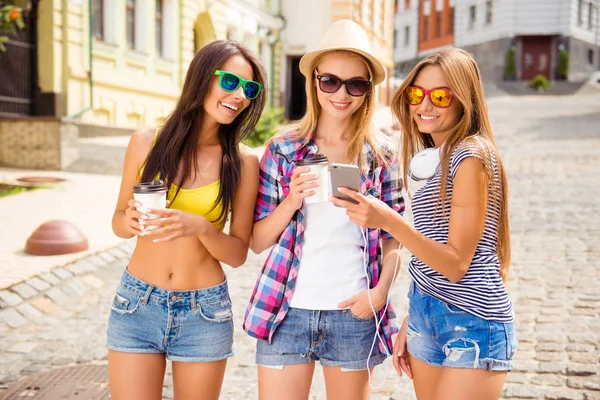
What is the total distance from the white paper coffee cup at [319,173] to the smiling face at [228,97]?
54 cm

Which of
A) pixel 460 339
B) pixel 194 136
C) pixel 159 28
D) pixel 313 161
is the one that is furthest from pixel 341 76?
pixel 159 28

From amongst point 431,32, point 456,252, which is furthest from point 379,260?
point 431,32

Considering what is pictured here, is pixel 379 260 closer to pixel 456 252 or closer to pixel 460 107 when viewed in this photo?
pixel 456 252

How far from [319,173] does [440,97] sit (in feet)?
1.92

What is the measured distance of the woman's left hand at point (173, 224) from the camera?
249cm

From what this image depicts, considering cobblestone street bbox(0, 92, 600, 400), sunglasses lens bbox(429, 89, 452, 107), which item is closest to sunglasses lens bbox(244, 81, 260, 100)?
sunglasses lens bbox(429, 89, 452, 107)

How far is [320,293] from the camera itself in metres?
2.79

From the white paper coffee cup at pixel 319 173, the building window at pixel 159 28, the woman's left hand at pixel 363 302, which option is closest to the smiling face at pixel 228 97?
the white paper coffee cup at pixel 319 173

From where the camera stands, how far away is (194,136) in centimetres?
298

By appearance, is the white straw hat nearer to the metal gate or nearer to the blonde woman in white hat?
the blonde woman in white hat

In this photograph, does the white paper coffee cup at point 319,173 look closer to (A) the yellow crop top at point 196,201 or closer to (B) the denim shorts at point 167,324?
(A) the yellow crop top at point 196,201

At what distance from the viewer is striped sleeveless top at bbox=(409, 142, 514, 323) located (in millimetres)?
2479

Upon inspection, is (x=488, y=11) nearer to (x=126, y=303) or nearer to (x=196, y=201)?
(x=196, y=201)

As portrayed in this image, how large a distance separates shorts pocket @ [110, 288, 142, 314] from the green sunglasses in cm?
95
